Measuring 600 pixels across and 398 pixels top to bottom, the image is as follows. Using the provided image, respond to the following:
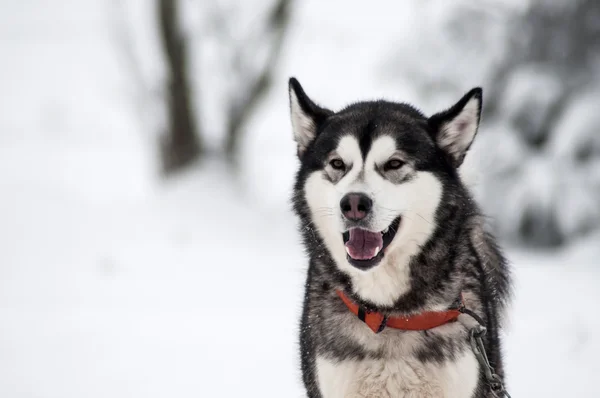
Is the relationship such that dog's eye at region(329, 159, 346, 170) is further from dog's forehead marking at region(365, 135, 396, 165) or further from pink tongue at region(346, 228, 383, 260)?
pink tongue at region(346, 228, 383, 260)

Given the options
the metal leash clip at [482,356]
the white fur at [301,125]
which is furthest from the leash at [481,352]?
the white fur at [301,125]

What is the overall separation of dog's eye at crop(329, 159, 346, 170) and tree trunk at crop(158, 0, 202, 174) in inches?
254

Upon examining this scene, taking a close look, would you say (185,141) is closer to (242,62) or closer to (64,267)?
(242,62)

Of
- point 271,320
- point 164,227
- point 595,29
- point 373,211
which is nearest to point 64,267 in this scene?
point 164,227

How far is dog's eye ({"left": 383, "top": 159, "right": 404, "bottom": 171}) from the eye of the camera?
227cm

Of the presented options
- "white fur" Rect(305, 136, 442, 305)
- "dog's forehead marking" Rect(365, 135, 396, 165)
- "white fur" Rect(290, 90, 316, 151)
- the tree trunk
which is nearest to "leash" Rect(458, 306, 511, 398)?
"white fur" Rect(305, 136, 442, 305)

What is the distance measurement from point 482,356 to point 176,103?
7028mm

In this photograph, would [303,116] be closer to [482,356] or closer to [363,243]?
[363,243]

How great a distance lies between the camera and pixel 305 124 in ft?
8.30

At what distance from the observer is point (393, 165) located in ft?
7.47

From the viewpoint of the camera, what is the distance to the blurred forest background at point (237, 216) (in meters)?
4.15

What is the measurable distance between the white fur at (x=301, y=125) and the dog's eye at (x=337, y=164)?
0.22 metres

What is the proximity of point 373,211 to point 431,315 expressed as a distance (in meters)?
0.44

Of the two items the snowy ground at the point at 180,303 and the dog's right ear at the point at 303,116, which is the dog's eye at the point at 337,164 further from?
the snowy ground at the point at 180,303
